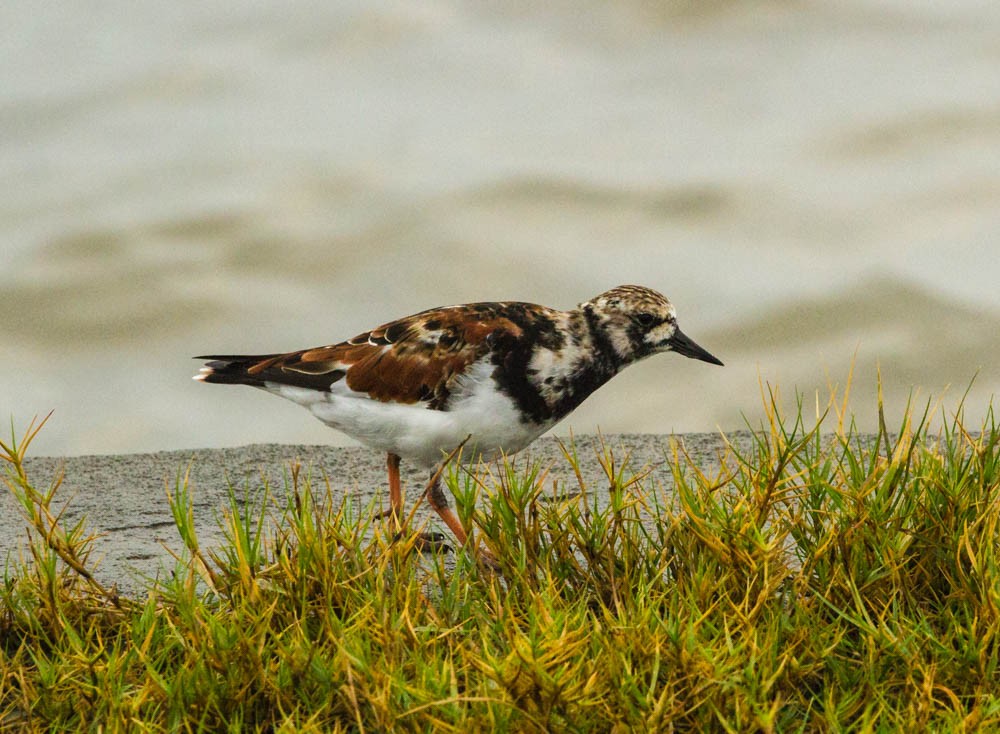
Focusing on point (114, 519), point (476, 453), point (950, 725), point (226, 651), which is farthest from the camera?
point (114, 519)

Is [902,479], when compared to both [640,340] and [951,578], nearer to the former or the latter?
[951,578]

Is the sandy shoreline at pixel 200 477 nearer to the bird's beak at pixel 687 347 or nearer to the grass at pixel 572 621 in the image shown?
the bird's beak at pixel 687 347

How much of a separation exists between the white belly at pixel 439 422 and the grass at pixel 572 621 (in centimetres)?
70

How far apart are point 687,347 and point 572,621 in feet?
6.94

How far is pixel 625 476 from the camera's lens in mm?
6668

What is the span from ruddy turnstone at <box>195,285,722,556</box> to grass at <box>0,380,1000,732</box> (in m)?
0.75

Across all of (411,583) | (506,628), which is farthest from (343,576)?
(506,628)

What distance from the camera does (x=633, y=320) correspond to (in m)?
5.71

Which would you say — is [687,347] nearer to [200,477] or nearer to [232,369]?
[232,369]

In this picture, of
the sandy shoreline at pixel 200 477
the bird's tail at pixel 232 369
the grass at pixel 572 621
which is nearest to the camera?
the grass at pixel 572 621

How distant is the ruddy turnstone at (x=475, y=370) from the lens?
18.0 ft

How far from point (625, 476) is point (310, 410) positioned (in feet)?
5.41

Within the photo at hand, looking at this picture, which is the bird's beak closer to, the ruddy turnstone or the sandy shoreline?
the ruddy turnstone

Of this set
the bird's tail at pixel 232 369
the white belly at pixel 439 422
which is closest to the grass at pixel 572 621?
the white belly at pixel 439 422
